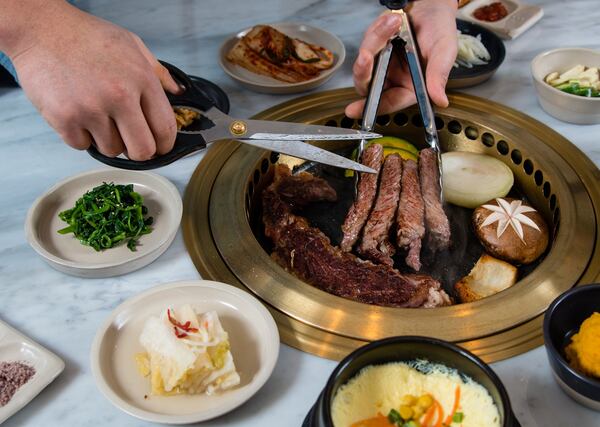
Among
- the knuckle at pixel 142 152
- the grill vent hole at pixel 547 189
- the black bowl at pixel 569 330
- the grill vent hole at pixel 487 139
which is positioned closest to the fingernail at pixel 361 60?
the grill vent hole at pixel 487 139

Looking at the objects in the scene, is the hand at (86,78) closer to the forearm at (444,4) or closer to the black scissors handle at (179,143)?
the black scissors handle at (179,143)

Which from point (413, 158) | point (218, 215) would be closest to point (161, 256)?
point (218, 215)

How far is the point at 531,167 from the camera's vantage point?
241 cm

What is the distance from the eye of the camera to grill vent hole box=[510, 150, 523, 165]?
96.4 inches

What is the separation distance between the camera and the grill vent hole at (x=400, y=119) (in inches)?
104

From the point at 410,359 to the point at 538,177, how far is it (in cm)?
118

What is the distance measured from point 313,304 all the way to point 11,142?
1.43 m

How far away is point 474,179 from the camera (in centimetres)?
239

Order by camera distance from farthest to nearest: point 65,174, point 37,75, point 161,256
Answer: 1. point 65,174
2. point 161,256
3. point 37,75

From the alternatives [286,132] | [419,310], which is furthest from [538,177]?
[286,132]

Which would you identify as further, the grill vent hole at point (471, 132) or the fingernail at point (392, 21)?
the grill vent hole at point (471, 132)

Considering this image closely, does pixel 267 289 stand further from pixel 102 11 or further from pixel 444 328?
pixel 102 11

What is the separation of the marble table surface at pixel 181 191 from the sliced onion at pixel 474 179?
12.8 inches

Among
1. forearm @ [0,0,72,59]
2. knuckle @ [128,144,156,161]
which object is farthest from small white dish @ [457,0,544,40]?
forearm @ [0,0,72,59]
